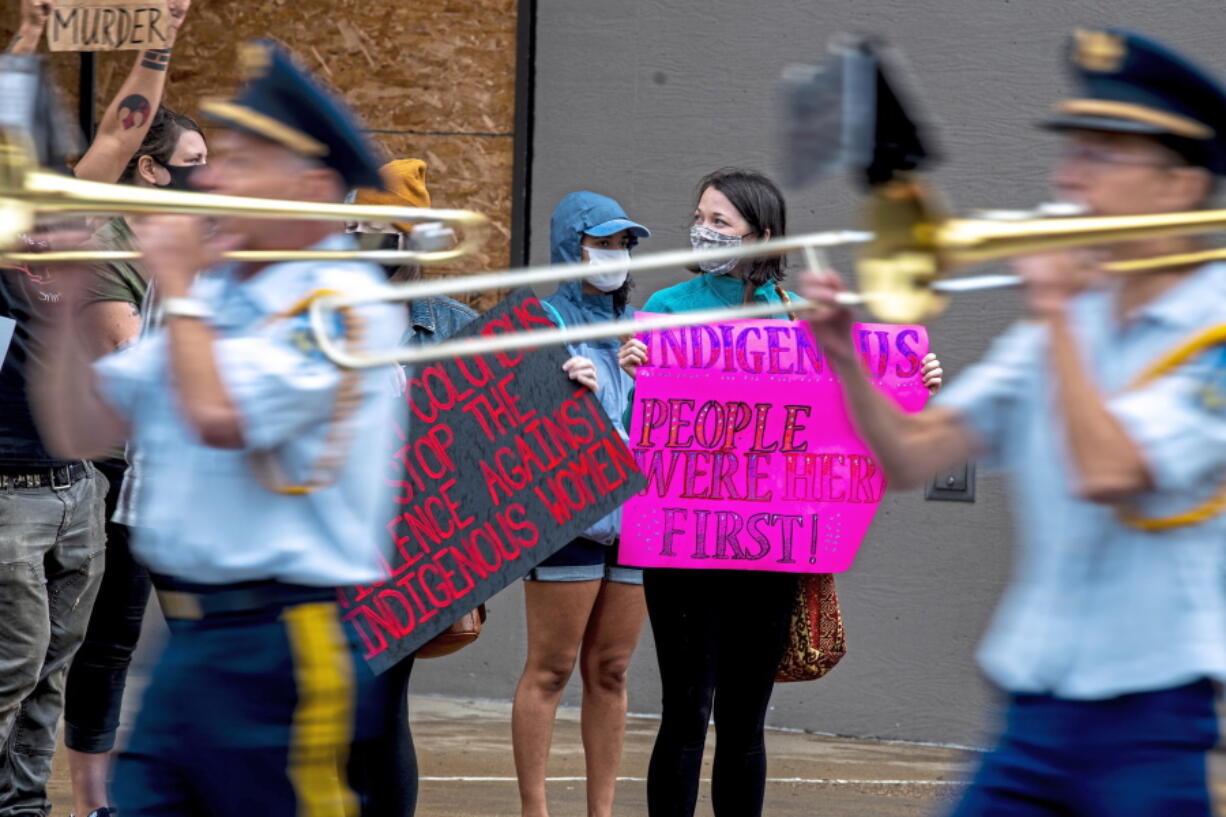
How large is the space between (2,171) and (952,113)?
4.96 metres

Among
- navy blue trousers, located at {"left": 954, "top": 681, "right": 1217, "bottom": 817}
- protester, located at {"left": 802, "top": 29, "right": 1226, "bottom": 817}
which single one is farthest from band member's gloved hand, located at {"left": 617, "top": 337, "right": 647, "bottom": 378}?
navy blue trousers, located at {"left": 954, "top": 681, "right": 1217, "bottom": 817}

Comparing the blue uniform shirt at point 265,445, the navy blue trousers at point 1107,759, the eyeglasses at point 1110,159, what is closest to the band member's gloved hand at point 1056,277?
the eyeglasses at point 1110,159

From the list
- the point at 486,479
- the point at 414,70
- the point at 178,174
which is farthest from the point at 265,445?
the point at 414,70

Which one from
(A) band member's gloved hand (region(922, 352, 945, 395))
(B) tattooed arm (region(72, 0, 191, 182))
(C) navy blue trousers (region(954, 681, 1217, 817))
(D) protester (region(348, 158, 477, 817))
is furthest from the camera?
(A) band member's gloved hand (region(922, 352, 945, 395))

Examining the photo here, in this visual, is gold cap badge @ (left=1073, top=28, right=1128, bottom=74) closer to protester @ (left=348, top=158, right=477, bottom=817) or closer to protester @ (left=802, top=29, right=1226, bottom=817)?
protester @ (left=802, top=29, right=1226, bottom=817)

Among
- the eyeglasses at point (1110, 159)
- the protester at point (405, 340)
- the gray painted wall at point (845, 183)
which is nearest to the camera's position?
the eyeglasses at point (1110, 159)

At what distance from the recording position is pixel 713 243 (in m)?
5.45

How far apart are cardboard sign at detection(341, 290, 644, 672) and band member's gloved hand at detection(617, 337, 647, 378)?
17cm

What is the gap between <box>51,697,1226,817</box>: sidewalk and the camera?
6.39m

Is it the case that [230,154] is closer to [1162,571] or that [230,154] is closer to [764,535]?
[1162,571]

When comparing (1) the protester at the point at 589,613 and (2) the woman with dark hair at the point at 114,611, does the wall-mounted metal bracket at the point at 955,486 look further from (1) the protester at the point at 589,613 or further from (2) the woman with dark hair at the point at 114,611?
(2) the woman with dark hair at the point at 114,611

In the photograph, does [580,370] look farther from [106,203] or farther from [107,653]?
[106,203]

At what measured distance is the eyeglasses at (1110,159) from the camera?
9.36 ft

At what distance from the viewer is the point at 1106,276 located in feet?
9.45
